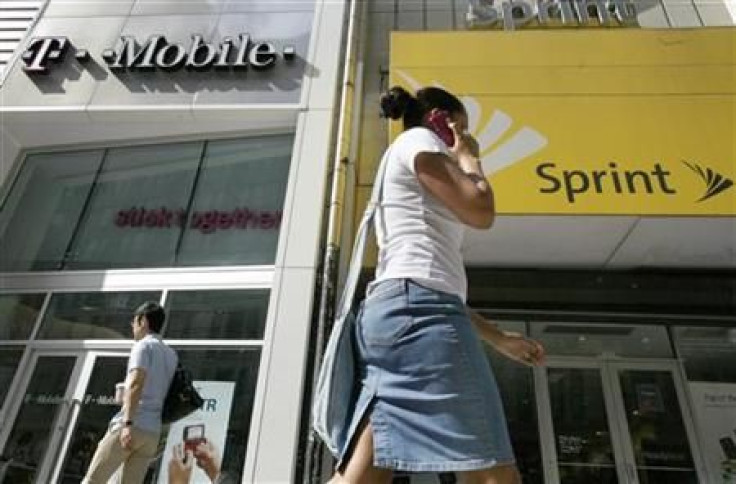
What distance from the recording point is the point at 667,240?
18.1 ft

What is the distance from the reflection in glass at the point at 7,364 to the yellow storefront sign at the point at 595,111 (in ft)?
16.7

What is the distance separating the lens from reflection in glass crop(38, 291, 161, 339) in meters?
6.12

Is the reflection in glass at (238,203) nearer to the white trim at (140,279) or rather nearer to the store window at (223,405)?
the white trim at (140,279)

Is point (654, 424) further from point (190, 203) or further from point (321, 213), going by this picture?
point (190, 203)

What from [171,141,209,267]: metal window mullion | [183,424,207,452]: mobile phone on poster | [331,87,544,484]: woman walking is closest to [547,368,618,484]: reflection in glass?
[183,424,207,452]: mobile phone on poster

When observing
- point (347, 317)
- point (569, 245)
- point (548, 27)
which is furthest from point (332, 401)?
point (548, 27)

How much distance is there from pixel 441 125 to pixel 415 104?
15 centimetres

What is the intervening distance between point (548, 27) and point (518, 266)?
3111 mm

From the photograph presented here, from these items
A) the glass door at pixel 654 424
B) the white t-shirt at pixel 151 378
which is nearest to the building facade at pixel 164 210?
the white t-shirt at pixel 151 378

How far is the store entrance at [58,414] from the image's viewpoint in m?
5.43

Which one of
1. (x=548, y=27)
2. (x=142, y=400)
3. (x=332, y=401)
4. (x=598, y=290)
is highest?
(x=548, y=27)

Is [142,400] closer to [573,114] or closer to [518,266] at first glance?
[518,266]

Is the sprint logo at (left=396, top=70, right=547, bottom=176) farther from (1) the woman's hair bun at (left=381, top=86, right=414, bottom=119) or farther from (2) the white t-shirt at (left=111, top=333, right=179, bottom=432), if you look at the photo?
(1) the woman's hair bun at (left=381, top=86, right=414, bottom=119)

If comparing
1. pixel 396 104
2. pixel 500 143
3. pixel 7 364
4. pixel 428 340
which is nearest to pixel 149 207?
pixel 7 364
